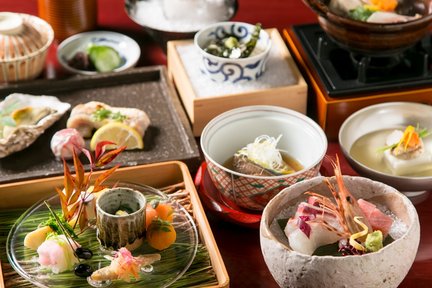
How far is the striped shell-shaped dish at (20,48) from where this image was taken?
2172mm

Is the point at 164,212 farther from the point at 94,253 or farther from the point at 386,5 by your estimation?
the point at 386,5

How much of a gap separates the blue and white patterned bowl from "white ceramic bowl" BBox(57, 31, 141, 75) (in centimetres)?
27

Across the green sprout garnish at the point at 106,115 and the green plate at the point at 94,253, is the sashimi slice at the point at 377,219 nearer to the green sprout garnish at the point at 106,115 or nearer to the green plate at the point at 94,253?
the green plate at the point at 94,253

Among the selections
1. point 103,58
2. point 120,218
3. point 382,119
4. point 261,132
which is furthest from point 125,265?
point 103,58

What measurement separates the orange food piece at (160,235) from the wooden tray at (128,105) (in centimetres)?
32

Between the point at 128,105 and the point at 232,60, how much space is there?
323 mm

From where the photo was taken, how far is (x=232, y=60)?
2051 mm

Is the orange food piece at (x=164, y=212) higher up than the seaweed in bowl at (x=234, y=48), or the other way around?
the seaweed in bowl at (x=234, y=48)

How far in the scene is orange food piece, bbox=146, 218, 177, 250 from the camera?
5.24 ft

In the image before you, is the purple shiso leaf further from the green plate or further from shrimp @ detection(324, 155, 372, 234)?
the green plate

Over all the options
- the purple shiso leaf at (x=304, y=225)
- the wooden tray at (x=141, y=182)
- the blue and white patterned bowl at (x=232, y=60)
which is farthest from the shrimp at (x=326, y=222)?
the blue and white patterned bowl at (x=232, y=60)

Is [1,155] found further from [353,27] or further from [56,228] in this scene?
[353,27]

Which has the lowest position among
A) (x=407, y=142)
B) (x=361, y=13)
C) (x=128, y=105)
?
(x=128, y=105)

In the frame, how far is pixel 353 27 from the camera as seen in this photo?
200 centimetres
